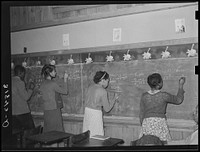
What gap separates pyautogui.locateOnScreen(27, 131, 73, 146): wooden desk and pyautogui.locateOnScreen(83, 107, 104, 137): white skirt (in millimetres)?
222

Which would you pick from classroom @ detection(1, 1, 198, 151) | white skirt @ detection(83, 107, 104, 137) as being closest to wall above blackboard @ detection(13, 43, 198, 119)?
classroom @ detection(1, 1, 198, 151)

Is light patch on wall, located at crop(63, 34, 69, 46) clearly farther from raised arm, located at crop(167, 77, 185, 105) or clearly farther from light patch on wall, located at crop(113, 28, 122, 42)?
raised arm, located at crop(167, 77, 185, 105)

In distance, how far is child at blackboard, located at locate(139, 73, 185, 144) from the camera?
2.80 m

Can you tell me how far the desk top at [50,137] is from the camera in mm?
2571

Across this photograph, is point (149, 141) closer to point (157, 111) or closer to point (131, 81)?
point (157, 111)

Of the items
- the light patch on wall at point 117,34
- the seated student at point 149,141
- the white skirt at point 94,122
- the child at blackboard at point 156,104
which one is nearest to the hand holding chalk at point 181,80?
the child at blackboard at point 156,104

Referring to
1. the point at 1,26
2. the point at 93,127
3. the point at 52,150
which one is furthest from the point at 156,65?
the point at 1,26

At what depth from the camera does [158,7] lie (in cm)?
278

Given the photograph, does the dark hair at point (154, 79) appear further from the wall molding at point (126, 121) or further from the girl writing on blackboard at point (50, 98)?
the girl writing on blackboard at point (50, 98)

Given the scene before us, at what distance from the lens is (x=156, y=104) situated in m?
2.83

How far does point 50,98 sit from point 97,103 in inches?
20.2

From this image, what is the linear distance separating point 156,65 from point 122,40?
1.44 ft

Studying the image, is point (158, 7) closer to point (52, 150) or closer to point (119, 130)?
point (119, 130)

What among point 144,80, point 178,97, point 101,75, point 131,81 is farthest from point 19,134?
point 178,97
